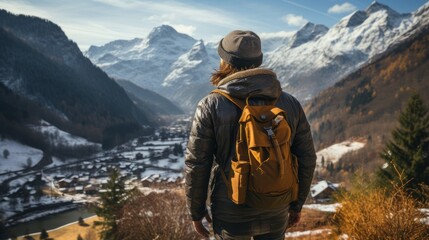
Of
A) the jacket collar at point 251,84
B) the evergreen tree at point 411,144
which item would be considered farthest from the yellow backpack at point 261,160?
the evergreen tree at point 411,144

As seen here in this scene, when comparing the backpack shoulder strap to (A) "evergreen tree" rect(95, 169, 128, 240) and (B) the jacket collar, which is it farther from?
(A) "evergreen tree" rect(95, 169, 128, 240)

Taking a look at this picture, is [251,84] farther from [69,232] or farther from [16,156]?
[16,156]

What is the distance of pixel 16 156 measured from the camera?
4911 inches

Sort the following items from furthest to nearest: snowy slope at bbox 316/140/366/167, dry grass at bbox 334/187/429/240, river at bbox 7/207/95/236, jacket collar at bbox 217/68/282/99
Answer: snowy slope at bbox 316/140/366/167
river at bbox 7/207/95/236
dry grass at bbox 334/187/429/240
jacket collar at bbox 217/68/282/99

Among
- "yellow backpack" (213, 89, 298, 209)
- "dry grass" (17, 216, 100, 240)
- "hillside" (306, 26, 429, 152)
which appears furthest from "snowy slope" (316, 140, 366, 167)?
"yellow backpack" (213, 89, 298, 209)

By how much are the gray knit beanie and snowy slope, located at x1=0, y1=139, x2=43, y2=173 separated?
126m

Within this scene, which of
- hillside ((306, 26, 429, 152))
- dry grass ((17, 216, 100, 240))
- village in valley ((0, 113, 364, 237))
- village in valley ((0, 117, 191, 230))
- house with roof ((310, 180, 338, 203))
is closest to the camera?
dry grass ((17, 216, 100, 240))

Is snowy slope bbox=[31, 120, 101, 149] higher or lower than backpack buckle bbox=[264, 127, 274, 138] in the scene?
lower

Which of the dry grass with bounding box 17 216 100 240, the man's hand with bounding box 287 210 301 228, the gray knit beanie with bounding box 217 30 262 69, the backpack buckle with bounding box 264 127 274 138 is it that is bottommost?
the dry grass with bounding box 17 216 100 240

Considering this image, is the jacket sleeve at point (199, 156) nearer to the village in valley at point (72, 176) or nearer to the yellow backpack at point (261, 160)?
the yellow backpack at point (261, 160)

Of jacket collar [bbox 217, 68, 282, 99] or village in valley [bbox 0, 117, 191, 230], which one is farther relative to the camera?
village in valley [bbox 0, 117, 191, 230]

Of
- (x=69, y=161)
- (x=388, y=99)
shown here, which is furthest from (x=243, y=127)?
(x=388, y=99)

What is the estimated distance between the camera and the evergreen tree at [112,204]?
2712cm

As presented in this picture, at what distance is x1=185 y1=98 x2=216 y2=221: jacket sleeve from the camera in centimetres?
340
